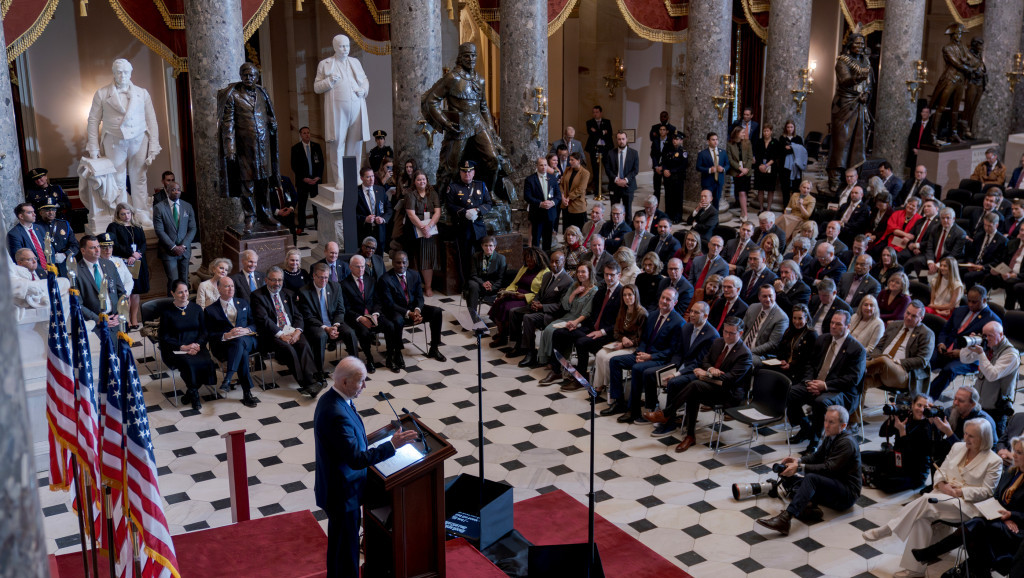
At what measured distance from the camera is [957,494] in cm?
732

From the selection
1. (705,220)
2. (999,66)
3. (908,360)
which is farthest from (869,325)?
(999,66)

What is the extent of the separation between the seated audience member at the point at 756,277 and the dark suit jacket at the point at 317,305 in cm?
413

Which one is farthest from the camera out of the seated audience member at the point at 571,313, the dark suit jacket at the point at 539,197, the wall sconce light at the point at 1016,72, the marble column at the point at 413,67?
the wall sconce light at the point at 1016,72

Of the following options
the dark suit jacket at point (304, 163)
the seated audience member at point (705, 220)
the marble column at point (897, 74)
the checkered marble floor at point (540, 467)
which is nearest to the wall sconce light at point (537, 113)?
the seated audience member at point (705, 220)

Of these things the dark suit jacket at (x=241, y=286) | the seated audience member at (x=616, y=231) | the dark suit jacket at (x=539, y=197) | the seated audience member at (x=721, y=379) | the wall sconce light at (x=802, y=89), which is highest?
the wall sconce light at (x=802, y=89)

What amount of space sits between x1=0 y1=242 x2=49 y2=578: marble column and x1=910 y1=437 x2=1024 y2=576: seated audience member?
21.7 ft

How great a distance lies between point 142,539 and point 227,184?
26.0 ft

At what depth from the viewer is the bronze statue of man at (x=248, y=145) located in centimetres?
1212

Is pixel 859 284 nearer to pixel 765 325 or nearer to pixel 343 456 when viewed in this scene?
pixel 765 325

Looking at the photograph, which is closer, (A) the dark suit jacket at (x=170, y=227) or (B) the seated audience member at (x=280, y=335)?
(B) the seated audience member at (x=280, y=335)

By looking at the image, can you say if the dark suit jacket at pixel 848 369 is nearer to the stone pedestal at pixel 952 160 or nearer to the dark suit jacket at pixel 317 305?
the dark suit jacket at pixel 317 305

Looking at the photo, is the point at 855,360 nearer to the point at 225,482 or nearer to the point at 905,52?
the point at 225,482

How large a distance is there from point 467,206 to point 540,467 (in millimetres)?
5166

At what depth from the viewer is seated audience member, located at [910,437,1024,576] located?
22.6 ft
